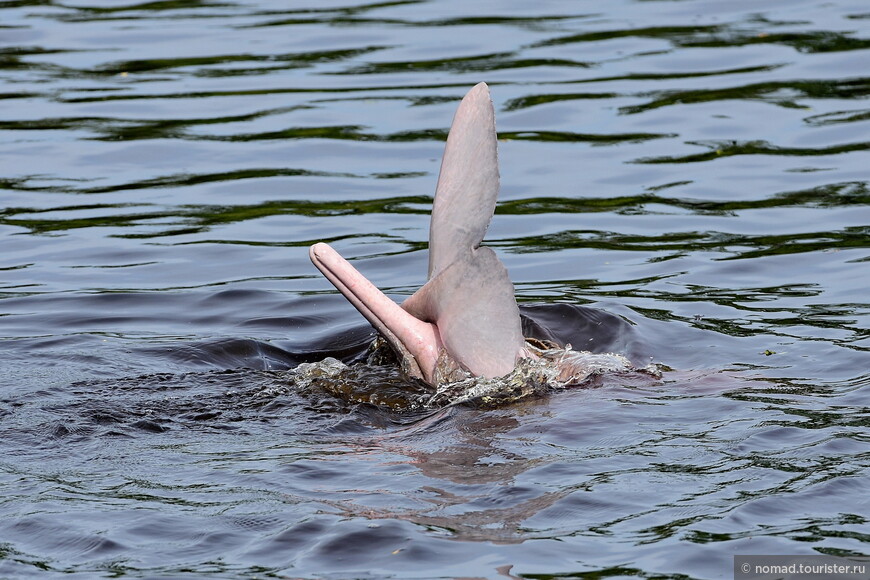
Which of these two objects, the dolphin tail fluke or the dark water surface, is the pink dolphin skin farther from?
the dark water surface

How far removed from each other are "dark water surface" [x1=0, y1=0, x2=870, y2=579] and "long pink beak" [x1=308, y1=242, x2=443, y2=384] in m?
0.22

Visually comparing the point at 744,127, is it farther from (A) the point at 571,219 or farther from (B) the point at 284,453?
(B) the point at 284,453

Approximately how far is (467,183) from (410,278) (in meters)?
2.45

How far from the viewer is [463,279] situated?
5.14m

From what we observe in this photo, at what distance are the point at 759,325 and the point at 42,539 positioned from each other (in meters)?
3.74

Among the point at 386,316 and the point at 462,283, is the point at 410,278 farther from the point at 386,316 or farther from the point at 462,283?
the point at 462,283

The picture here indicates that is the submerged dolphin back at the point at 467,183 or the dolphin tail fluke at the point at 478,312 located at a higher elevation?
the submerged dolphin back at the point at 467,183

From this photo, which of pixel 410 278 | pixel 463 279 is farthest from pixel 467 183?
pixel 410 278

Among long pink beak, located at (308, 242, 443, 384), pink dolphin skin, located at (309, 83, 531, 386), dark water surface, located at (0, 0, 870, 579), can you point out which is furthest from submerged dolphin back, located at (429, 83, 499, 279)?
dark water surface, located at (0, 0, 870, 579)

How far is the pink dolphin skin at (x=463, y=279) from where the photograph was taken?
512cm

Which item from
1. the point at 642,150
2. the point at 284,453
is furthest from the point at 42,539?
the point at 642,150

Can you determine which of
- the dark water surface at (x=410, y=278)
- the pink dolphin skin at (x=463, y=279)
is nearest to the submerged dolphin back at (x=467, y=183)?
the pink dolphin skin at (x=463, y=279)

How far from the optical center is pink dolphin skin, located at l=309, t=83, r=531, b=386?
5.12 meters

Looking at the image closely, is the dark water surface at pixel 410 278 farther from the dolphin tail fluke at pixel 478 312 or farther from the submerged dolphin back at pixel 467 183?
the submerged dolphin back at pixel 467 183
